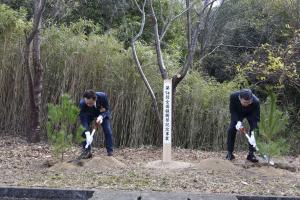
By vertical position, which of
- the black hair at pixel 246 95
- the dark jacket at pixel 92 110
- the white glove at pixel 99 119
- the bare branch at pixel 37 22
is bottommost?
the white glove at pixel 99 119

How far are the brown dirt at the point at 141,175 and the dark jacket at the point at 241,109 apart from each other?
666mm

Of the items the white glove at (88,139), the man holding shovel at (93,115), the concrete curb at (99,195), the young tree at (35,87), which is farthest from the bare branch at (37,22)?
the concrete curb at (99,195)

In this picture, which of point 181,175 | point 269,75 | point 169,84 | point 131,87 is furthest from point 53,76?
point 269,75

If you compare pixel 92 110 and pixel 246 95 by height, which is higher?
pixel 246 95

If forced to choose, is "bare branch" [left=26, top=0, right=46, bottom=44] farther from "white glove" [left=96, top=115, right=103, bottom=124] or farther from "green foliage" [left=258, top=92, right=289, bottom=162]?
"green foliage" [left=258, top=92, right=289, bottom=162]

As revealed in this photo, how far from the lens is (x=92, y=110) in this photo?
7.10 metres

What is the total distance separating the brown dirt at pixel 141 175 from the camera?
5387mm

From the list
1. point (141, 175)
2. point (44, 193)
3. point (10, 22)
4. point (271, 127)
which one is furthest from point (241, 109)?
point (10, 22)

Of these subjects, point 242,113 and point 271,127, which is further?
point 242,113

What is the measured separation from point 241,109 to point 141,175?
200 cm

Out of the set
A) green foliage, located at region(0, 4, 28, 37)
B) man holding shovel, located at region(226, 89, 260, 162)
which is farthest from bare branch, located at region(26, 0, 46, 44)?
man holding shovel, located at region(226, 89, 260, 162)

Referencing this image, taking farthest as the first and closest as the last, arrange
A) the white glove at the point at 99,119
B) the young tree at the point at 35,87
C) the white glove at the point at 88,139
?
the young tree at the point at 35,87 → the white glove at the point at 99,119 → the white glove at the point at 88,139

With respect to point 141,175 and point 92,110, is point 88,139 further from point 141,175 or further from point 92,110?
point 141,175

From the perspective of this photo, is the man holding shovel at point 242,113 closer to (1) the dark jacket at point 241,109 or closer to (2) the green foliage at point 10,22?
(1) the dark jacket at point 241,109
